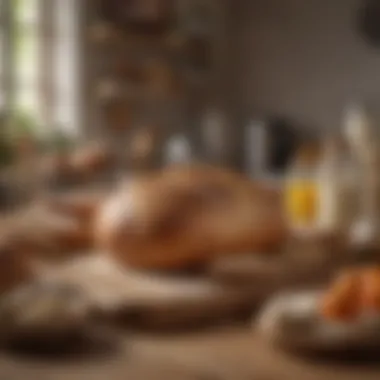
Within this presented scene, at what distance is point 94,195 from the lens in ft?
1.90

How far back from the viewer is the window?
73cm

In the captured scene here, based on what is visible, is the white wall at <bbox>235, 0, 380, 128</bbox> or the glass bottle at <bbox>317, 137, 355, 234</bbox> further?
the white wall at <bbox>235, 0, 380, 128</bbox>

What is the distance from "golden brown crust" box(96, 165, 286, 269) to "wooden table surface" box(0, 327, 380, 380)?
91mm

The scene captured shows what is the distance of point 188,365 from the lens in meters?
0.26

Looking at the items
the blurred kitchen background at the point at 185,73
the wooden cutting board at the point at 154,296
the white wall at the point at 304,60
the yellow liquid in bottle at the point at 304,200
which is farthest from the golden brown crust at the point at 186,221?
the white wall at the point at 304,60

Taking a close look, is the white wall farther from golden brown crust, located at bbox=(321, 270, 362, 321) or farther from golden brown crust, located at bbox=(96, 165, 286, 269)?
golden brown crust, located at bbox=(321, 270, 362, 321)

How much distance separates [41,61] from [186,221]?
0.47 metres

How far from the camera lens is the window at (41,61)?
73 centimetres

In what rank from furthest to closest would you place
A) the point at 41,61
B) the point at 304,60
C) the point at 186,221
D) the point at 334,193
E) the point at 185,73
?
1. the point at 304,60
2. the point at 185,73
3. the point at 41,61
4. the point at 334,193
5. the point at 186,221

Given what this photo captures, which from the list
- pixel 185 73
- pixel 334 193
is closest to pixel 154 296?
pixel 334 193

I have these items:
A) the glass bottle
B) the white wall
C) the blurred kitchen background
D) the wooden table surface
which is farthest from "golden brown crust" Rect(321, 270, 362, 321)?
the white wall

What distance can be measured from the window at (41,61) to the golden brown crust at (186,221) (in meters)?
0.34

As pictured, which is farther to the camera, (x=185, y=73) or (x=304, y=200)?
(x=185, y=73)

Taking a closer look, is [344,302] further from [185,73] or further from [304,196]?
[185,73]
